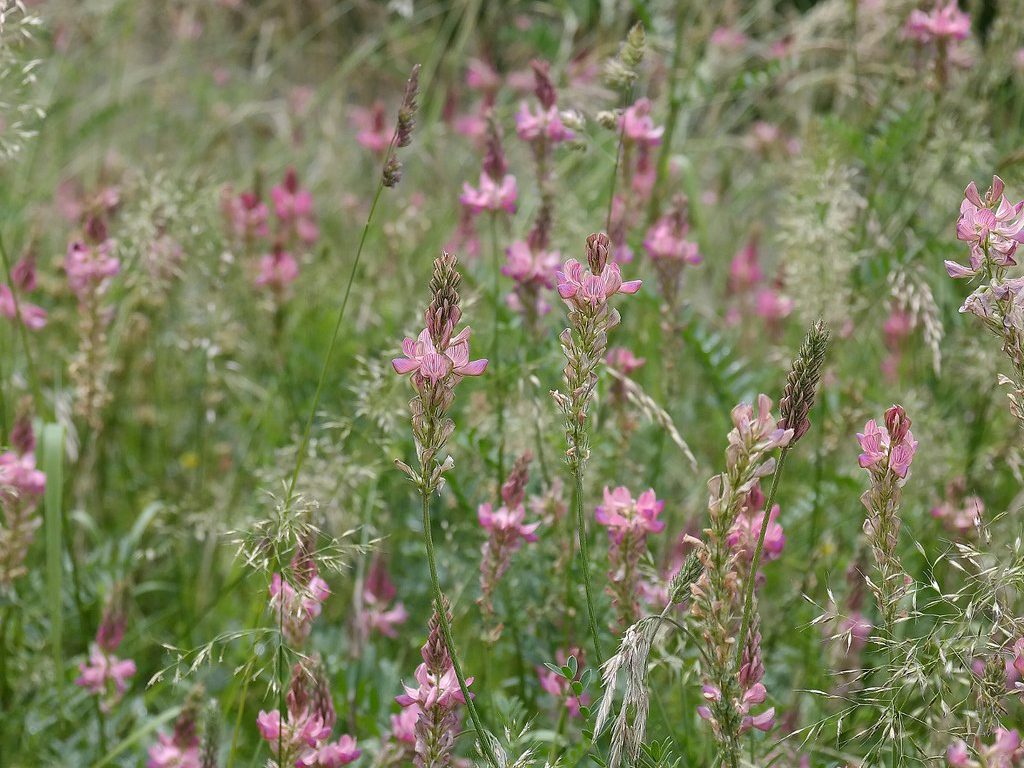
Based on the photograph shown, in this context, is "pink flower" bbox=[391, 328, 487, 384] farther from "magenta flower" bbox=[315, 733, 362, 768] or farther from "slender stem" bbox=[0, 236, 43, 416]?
"slender stem" bbox=[0, 236, 43, 416]

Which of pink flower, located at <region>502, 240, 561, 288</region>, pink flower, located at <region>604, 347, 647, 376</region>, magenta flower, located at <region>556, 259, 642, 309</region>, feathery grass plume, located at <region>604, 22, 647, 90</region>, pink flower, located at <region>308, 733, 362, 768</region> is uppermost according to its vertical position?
magenta flower, located at <region>556, 259, 642, 309</region>

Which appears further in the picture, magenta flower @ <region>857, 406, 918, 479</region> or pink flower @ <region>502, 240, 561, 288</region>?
pink flower @ <region>502, 240, 561, 288</region>

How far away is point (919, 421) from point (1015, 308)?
1160 mm

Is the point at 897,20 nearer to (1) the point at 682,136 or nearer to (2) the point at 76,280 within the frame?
(1) the point at 682,136

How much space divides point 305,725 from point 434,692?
192 millimetres

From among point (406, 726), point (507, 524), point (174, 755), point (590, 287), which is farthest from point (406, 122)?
point (174, 755)

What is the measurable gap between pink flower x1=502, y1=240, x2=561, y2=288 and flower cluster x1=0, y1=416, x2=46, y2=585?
813 millimetres

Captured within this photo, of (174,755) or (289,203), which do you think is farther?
(289,203)

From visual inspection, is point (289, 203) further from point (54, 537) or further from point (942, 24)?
point (942, 24)

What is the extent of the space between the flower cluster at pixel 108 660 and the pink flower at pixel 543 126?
100cm

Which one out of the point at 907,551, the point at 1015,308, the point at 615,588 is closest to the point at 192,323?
the point at 615,588

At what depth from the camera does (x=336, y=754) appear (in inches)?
52.5

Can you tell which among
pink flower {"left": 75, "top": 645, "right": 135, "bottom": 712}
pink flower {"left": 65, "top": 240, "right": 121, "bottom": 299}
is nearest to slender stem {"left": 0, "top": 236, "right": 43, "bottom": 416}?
pink flower {"left": 65, "top": 240, "right": 121, "bottom": 299}

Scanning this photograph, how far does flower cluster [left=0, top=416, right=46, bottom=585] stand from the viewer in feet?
5.44
